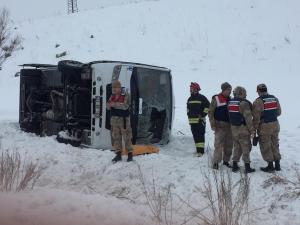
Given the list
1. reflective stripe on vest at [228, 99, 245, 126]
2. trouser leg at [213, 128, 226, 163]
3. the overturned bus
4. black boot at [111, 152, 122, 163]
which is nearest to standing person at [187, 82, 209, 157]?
the overturned bus

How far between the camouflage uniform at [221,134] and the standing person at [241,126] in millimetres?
316

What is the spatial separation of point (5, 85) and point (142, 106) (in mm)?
15878

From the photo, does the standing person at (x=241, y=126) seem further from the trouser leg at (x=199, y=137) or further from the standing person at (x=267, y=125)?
the trouser leg at (x=199, y=137)

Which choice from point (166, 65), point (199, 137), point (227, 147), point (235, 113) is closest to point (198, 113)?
point (199, 137)

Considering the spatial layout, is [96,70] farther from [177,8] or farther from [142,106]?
[177,8]

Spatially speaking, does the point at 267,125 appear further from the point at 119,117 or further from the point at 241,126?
the point at 119,117

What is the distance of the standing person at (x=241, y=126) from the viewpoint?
8.75m

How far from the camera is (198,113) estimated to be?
10.7m

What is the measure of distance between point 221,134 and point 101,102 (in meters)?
2.58

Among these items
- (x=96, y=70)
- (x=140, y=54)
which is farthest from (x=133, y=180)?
(x=140, y=54)

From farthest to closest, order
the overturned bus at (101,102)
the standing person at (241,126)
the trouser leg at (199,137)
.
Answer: the trouser leg at (199,137)
the overturned bus at (101,102)
the standing person at (241,126)

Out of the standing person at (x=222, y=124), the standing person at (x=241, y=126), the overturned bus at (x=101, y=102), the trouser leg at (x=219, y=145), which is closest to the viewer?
the standing person at (x=241, y=126)

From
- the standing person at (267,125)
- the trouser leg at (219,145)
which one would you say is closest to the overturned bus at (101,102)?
the trouser leg at (219,145)

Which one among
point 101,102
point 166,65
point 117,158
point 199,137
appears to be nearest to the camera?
point 117,158
